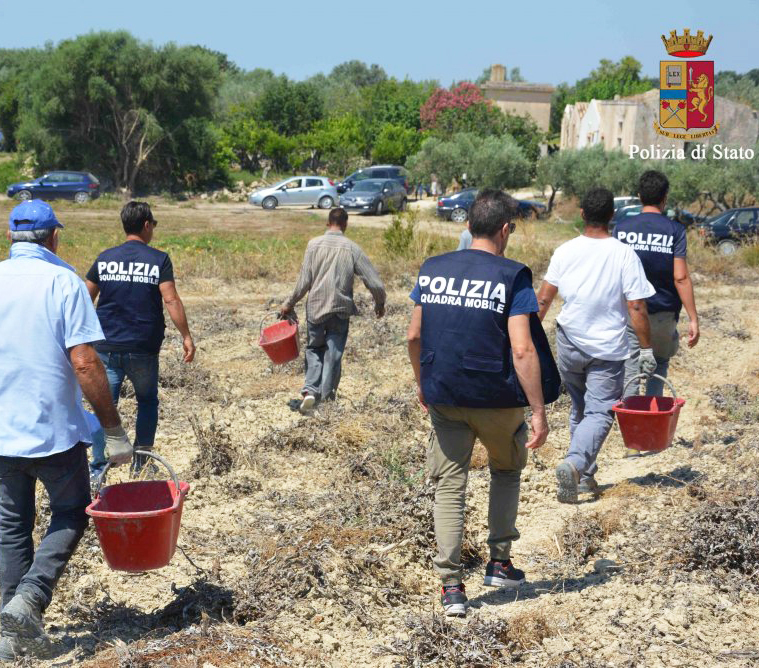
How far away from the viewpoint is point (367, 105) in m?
63.8

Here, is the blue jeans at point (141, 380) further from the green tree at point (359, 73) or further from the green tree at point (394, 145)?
the green tree at point (359, 73)

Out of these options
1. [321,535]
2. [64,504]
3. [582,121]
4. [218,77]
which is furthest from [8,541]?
[582,121]

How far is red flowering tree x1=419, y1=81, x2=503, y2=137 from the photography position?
48.4 meters

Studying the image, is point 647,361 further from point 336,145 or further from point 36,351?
point 336,145

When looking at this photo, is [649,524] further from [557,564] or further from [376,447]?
[376,447]

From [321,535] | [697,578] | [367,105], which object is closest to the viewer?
[697,578]

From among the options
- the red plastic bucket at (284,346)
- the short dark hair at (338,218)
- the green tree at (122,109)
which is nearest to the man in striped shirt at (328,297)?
the short dark hair at (338,218)

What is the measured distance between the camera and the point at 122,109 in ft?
129

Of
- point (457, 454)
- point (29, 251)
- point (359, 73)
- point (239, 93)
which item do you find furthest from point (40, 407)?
point (359, 73)

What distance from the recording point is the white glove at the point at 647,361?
593 centimetres

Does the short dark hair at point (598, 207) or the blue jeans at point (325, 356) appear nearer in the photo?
the short dark hair at point (598, 207)

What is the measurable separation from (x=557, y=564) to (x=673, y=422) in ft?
4.35

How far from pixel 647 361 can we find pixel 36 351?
372 cm

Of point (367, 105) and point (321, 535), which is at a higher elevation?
point (367, 105)
